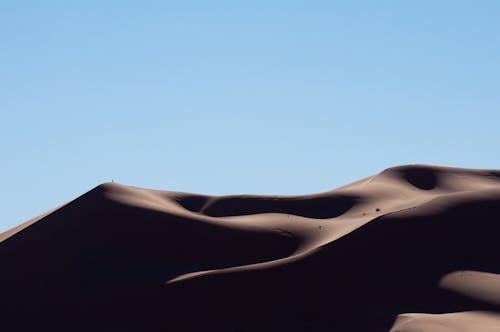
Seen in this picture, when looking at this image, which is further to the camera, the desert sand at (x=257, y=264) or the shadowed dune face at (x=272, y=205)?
the shadowed dune face at (x=272, y=205)

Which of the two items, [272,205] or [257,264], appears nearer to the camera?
[257,264]

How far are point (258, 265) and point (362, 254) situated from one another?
3.06m

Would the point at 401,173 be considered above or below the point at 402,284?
above

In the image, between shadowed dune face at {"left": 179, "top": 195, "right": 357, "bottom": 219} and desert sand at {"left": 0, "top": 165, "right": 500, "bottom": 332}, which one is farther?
shadowed dune face at {"left": 179, "top": 195, "right": 357, "bottom": 219}

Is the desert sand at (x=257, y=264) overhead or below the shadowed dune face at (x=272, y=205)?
below

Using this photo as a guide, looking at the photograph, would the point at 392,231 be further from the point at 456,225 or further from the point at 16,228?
the point at 16,228

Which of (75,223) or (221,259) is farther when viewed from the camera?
(75,223)

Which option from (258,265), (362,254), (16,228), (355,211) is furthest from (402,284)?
(16,228)

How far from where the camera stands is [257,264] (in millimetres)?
34031

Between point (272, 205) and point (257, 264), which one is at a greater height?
point (272, 205)

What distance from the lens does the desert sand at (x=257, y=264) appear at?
31734 mm

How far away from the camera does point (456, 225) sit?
35.7 metres

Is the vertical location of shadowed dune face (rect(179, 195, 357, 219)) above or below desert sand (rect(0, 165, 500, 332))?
above

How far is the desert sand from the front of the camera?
31.7 metres
